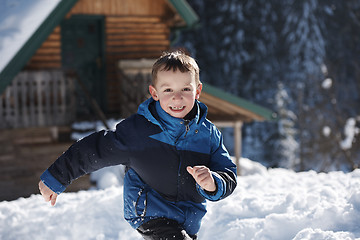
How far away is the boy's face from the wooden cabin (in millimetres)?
7094

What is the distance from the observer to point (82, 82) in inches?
486

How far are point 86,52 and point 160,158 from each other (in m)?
10.7

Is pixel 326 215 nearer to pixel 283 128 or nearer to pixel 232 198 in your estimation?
pixel 232 198

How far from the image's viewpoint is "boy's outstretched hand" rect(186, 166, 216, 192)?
11.1 ft

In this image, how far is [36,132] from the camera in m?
12.8

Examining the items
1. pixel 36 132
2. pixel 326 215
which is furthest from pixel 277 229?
pixel 36 132

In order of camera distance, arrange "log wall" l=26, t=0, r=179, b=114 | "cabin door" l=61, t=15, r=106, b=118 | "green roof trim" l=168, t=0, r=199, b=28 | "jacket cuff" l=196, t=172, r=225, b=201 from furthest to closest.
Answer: "cabin door" l=61, t=15, r=106, b=118, "log wall" l=26, t=0, r=179, b=114, "green roof trim" l=168, t=0, r=199, b=28, "jacket cuff" l=196, t=172, r=225, b=201

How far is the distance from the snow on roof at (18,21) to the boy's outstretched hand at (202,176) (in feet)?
18.8

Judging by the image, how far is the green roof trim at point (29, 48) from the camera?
865 cm

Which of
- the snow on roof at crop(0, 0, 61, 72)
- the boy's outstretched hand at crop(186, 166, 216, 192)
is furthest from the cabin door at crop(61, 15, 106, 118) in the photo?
the boy's outstretched hand at crop(186, 166, 216, 192)

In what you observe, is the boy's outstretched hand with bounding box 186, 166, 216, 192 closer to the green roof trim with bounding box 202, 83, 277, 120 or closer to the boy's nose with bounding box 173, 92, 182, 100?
the boy's nose with bounding box 173, 92, 182, 100

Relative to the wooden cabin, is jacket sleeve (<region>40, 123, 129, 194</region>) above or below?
above

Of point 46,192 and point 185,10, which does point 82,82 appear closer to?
point 185,10

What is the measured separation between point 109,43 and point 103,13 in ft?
2.59
